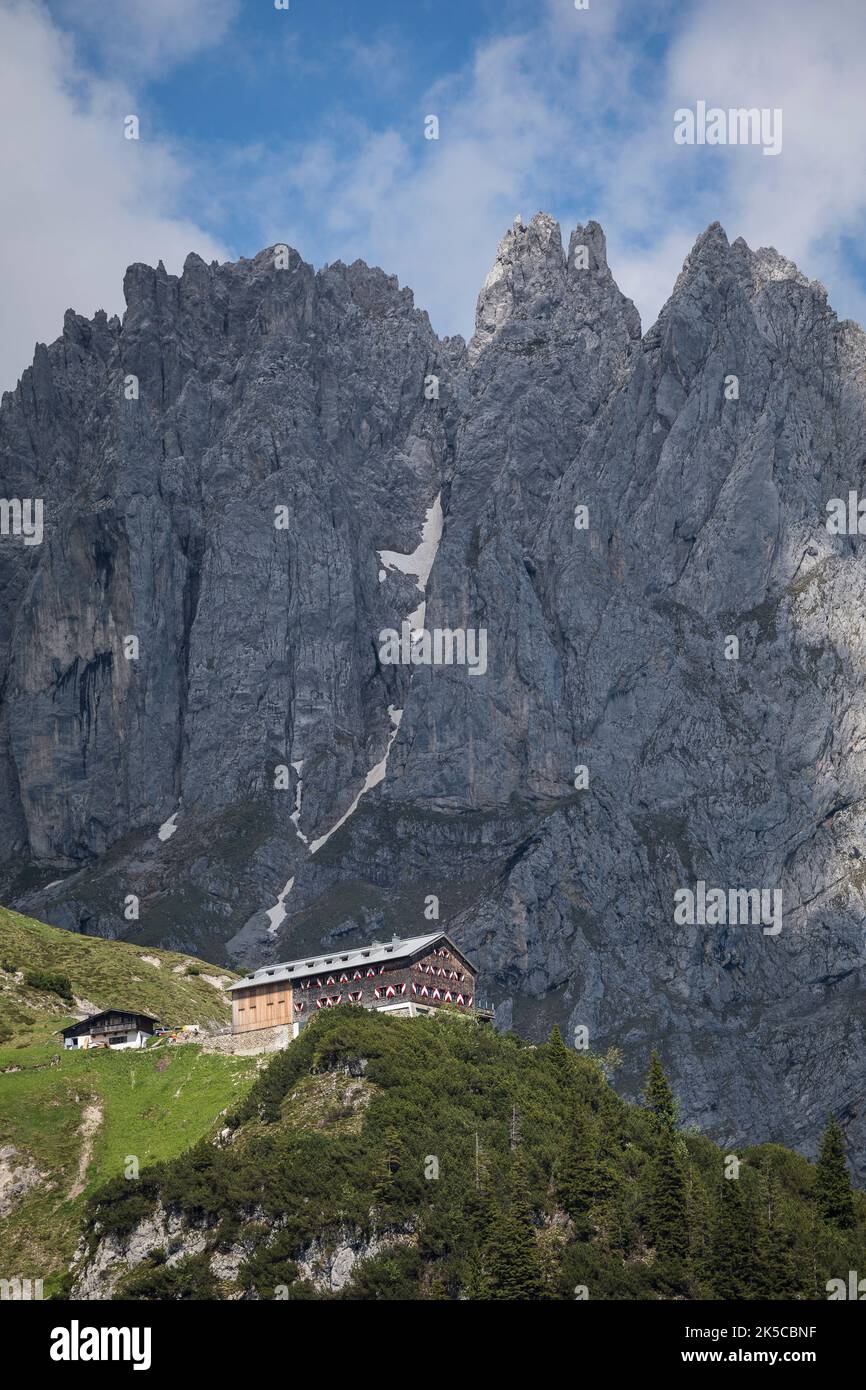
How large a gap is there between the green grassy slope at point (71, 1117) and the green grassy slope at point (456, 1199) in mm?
3703

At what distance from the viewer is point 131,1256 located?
104250 millimetres

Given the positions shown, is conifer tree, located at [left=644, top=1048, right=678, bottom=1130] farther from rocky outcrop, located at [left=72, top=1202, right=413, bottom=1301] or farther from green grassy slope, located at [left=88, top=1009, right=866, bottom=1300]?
rocky outcrop, located at [left=72, top=1202, right=413, bottom=1301]

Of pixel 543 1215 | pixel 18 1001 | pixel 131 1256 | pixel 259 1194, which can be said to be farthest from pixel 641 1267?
pixel 18 1001

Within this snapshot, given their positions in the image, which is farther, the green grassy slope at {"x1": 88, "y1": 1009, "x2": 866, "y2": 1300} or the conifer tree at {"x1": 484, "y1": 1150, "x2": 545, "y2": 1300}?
the green grassy slope at {"x1": 88, "y1": 1009, "x2": 866, "y2": 1300}

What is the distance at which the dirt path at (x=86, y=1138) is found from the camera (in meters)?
113

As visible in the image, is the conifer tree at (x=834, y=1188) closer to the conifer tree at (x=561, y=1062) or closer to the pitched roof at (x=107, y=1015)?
the conifer tree at (x=561, y=1062)

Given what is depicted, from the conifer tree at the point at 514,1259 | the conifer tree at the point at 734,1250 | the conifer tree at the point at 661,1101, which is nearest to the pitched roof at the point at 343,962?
the conifer tree at the point at 661,1101

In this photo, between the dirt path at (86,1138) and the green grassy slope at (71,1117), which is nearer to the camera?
the green grassy slope at (71,1117)

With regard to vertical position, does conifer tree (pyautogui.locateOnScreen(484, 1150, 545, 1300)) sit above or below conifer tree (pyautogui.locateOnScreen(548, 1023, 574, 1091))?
below

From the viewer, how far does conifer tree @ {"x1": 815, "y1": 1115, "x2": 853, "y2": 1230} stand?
370 ft

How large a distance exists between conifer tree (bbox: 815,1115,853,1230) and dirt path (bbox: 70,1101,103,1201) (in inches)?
1759

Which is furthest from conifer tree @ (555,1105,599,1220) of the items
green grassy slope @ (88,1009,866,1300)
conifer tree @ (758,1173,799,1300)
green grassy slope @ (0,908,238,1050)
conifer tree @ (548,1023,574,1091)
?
green grassy slope @ (0,908,238,1050)
